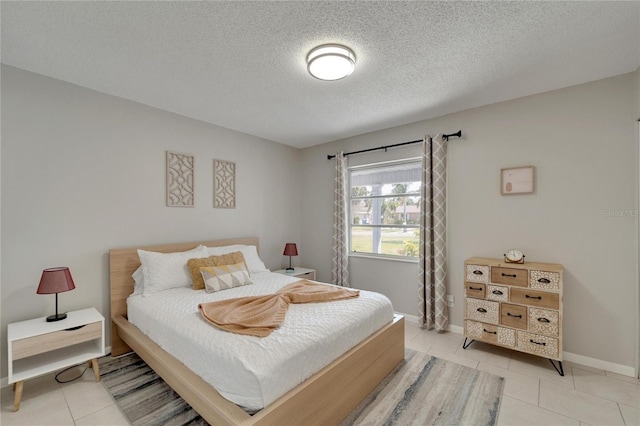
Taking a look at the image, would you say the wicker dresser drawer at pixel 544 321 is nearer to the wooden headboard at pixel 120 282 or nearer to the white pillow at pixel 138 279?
the white pillow at pixel 138 279

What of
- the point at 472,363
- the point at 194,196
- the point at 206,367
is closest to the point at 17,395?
the point at 206,367

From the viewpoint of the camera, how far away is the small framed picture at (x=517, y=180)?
9.23ft

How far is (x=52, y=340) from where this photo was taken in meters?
2.07

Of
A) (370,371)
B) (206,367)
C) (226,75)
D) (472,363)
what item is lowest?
(472,363)

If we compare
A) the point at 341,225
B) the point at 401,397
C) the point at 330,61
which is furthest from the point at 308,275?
the point at 330,61

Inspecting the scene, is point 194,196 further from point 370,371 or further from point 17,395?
point 370,371

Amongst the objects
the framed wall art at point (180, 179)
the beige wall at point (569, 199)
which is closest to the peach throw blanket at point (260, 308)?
the framed wall art at point (180, 179)

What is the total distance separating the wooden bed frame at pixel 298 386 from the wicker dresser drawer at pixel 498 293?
36.7 inches

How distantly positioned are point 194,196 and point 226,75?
5.32ft

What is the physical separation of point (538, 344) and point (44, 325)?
13.5 ft

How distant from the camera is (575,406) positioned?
1999 millimetres

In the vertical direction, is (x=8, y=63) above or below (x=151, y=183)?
above

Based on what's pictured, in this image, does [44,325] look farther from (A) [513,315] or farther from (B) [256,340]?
(A) [513,315]

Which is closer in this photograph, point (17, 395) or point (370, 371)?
point (17, 395)
